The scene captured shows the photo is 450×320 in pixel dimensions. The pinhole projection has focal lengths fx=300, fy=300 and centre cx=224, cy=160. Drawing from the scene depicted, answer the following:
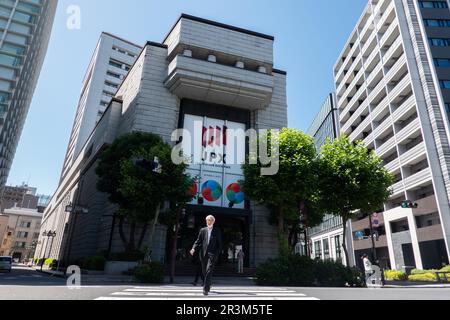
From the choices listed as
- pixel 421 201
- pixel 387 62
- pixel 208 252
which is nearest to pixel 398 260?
pixel 421 201

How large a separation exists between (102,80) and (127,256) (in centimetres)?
5067

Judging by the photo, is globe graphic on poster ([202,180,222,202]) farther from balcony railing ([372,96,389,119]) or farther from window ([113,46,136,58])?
window ([113,46,136,58])

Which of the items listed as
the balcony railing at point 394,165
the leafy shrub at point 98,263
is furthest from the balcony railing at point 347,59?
the leafy shrub at point 98,263

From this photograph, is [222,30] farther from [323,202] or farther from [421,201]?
[421,201]

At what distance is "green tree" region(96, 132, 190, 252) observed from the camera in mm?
17484

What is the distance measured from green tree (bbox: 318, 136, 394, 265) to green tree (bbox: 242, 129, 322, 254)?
40.2 inches

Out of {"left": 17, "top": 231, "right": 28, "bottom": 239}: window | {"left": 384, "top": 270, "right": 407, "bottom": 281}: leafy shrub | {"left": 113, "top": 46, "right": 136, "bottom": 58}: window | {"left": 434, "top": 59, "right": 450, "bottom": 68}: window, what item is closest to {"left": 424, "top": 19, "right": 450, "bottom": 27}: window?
{"left": 434, "top": 59, "right": 450, "bottom": 68}: window

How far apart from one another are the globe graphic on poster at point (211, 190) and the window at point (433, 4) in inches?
1494

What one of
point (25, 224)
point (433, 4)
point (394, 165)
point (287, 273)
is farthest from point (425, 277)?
point (25, 224)

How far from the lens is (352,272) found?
1459 centimetres

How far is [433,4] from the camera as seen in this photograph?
131 ft

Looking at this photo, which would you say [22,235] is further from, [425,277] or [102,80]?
[425,277]

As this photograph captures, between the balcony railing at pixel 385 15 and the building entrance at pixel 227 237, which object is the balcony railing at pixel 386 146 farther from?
the building entrance at pixel 227 237

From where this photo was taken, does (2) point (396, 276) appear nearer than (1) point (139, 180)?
No
